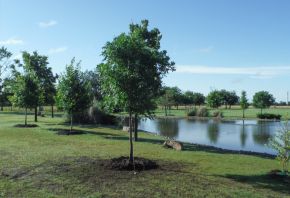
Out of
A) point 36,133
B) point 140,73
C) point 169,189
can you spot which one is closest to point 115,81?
point 140,73

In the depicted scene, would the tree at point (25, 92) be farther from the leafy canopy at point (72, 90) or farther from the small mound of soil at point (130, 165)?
the small mound of soil at point (130, 165)

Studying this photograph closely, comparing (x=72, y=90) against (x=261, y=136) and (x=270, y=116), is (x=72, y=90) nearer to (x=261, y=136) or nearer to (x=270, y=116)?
(x=261, y=136)

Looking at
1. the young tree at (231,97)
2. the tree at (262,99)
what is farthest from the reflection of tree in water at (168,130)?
the young tree at (231,97)

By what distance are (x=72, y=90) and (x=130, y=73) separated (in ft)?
56.1

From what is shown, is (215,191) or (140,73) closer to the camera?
(215,191)

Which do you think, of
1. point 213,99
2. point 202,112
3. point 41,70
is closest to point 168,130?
point 41,70

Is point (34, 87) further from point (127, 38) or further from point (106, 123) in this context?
point (127, 38)

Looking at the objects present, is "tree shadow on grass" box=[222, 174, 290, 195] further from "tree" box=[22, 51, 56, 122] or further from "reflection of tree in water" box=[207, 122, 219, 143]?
"tree" box=[22, 51, 56, 122]

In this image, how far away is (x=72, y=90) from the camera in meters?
32.0

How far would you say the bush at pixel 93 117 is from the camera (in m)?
45.2

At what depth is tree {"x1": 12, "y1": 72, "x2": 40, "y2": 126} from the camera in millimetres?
37500

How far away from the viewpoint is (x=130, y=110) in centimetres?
1619

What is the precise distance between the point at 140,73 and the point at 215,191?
6291 millimetres

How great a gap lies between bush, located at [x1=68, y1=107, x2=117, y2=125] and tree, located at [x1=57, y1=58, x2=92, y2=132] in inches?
495
